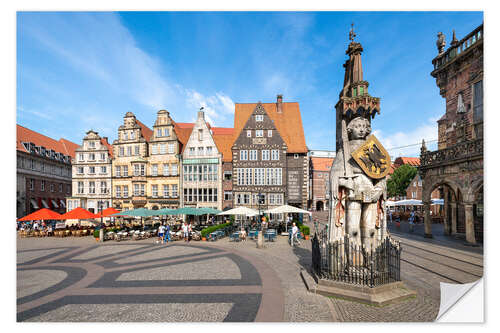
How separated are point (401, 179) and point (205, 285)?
164 feet

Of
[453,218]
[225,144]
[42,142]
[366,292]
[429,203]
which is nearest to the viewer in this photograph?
[366,292]

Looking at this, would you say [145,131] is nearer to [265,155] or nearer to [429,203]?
[265,155]

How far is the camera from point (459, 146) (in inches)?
530

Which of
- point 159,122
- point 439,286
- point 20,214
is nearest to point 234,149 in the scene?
point 159,122

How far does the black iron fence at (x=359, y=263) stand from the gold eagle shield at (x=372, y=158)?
1.93 metres

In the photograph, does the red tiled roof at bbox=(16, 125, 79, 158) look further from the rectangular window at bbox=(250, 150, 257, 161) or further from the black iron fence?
the black iron fence

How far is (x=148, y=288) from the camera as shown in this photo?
7.21 m

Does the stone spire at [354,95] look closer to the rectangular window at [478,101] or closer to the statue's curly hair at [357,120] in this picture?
the statue's curly hair at [357,120]

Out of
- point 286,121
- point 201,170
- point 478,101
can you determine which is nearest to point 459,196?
point 478,101

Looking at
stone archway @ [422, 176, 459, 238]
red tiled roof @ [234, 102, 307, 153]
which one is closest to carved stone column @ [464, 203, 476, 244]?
stone archway @ [422, 176, 459, 238]

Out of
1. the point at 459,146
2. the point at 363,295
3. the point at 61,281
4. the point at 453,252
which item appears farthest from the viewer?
the point at 459,146

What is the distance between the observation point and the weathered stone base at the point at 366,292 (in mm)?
5480
